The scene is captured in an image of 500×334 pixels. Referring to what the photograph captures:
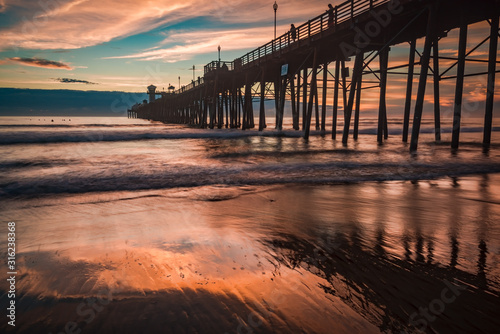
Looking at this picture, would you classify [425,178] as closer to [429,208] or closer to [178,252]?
[429,208]

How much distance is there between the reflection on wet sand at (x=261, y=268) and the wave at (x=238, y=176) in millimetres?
2199

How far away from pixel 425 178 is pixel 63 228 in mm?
8306

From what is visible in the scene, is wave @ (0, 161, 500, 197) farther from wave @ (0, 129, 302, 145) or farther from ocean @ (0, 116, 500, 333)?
wave @ (0, 129, 302, 145)

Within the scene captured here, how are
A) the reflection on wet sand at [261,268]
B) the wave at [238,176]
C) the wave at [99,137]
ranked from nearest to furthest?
the reflection on wet sand at [261,268]
the wave at [238,176]
the wave at [99,137]

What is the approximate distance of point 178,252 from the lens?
328 centimetres

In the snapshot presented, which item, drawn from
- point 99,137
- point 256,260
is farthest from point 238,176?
point 99,137

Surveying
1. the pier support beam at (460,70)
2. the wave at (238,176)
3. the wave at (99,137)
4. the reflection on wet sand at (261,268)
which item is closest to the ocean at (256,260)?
the reflection on wet sand at (261,268)

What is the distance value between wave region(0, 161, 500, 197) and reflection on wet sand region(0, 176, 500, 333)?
2.20 meters

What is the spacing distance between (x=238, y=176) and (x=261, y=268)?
5.84 meters

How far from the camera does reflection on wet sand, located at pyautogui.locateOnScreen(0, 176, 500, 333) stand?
6.81 ft

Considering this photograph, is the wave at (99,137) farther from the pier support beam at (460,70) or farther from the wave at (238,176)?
the wave at (238,176)

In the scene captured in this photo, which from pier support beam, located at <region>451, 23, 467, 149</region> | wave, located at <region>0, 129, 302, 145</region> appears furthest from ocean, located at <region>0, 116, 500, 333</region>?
wave, located at <region>0, 129, 302, 145</region>

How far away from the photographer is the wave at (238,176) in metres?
7.54

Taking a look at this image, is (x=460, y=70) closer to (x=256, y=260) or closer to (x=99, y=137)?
(x=256, y=260)
